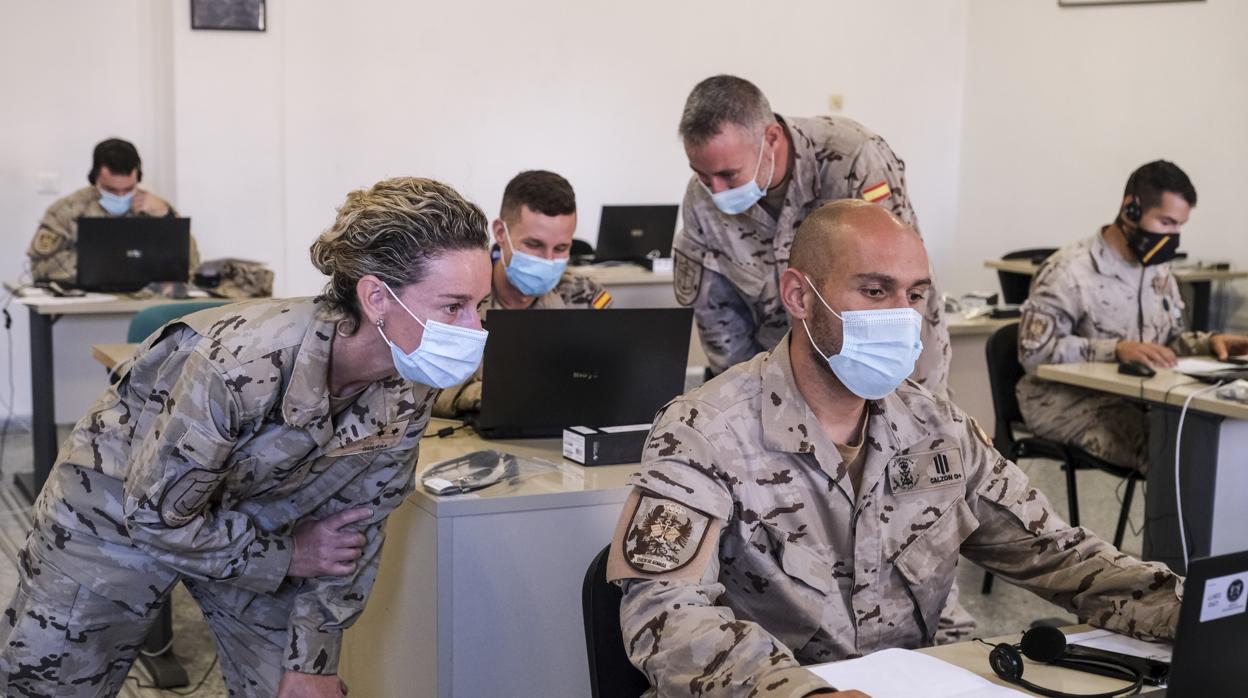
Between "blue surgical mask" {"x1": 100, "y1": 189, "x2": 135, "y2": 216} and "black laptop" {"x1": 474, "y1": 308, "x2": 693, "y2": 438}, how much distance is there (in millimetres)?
3742

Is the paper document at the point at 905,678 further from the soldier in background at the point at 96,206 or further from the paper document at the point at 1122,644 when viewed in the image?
the soldier in background at the point at 96,206

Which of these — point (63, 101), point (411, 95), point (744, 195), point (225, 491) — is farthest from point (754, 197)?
point (63, 101)

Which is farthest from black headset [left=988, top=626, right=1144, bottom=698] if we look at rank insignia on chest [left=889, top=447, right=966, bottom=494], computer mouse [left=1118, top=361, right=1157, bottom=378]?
computer mouse [left=1118, top=361, right=1157, bottom=378]

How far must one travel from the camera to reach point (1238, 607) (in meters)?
1.19

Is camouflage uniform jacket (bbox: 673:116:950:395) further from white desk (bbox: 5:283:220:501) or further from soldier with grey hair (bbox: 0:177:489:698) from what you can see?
white desk (bbox: 5:283:220:501)

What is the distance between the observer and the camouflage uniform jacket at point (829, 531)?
158cm

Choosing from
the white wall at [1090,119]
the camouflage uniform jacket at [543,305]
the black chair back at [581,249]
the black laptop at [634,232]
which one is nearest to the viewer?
the camouflage uniform jacket at [543,305]

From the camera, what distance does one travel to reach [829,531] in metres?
1.73

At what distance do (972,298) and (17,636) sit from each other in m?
4.27

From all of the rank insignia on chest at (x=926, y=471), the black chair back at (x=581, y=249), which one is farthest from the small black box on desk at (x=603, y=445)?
the black chair back at (x=581, y=249)

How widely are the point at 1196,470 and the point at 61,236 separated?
484 centimetres

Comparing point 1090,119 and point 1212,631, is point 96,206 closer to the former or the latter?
point 1090,119

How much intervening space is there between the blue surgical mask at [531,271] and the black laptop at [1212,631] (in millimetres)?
2055

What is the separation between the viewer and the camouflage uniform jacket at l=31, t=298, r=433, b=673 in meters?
1.71
